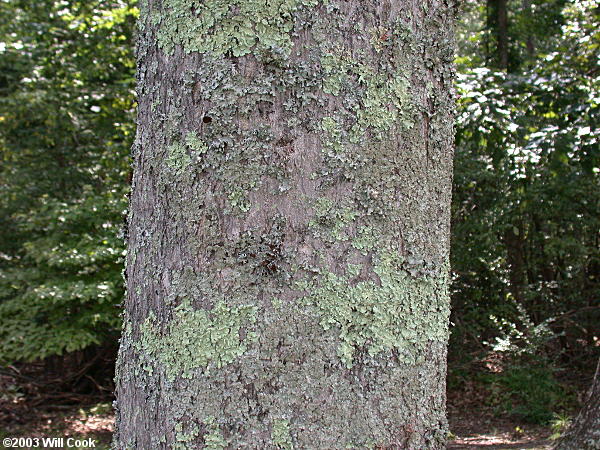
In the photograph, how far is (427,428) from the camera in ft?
3.50

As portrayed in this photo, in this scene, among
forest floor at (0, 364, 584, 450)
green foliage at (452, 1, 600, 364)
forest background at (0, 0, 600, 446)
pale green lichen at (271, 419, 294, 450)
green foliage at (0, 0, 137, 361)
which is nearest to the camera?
pale green lichen at (271, 419, 294, 450)

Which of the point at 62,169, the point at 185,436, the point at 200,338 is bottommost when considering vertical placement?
the point at 185,436

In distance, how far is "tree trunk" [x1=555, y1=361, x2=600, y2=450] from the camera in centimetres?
379

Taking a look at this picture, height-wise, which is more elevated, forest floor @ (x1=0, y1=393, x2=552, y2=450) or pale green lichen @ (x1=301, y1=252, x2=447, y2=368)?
pale green lichen @ (x1=301, y1=252, x2=447, y2=368)

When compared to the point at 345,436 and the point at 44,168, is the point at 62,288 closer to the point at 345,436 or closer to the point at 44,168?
the point at 44,168

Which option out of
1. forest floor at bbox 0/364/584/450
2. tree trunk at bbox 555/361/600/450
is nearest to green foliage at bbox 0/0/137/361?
forest floor at bbox 0/364/584/450

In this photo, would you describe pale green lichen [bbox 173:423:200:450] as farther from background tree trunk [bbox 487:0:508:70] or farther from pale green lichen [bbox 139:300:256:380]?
background tree trunk [bbox 487:0:508:70]

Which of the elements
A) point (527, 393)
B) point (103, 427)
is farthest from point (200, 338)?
point (527, 393)

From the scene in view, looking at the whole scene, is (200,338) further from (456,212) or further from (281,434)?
(456,212)

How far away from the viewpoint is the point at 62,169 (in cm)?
716

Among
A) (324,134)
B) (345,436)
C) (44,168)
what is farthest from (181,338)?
(44,168)

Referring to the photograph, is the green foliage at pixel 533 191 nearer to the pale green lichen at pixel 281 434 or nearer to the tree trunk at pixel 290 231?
the tree trunk at pixel 290 231

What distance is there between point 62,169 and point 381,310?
6.85 meters

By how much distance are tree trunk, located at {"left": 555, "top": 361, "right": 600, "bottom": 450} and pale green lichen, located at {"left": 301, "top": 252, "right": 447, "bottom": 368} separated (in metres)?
3.32
